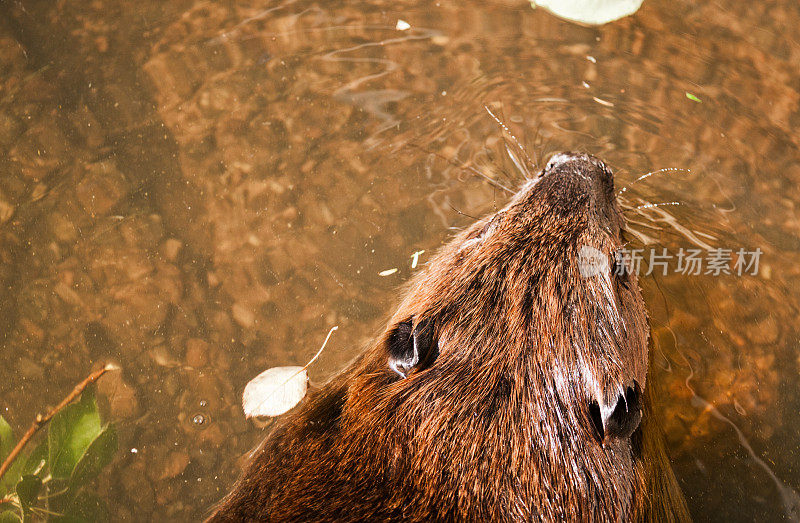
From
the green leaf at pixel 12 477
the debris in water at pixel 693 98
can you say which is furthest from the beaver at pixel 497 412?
the debris in water at pixel 693 98

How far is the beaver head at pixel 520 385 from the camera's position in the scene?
74.7 inches

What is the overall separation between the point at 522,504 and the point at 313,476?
0.65 metres

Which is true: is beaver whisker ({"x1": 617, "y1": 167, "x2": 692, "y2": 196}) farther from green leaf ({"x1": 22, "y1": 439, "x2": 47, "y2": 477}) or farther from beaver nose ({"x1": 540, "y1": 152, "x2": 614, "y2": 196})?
green leaf ({"x1": 22, "y1": 439, "x2": 47, "y2": 477})

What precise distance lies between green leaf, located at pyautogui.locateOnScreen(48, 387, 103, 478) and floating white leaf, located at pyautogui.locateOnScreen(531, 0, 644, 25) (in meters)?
2.90

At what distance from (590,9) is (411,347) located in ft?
7.36

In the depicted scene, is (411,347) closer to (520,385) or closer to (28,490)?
(520,385)

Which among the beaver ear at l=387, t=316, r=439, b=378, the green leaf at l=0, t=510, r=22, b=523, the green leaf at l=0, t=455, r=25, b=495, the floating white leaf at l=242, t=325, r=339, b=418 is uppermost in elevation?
the beaver ear at l=387, t=316, r=439, b=378

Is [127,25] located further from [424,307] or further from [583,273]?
[583,273]

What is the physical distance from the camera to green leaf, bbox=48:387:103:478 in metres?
2.43

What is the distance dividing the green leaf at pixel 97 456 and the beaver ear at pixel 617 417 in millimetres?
1928

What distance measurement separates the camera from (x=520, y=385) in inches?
76.5

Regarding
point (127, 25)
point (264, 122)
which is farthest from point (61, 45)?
point (264, 122)

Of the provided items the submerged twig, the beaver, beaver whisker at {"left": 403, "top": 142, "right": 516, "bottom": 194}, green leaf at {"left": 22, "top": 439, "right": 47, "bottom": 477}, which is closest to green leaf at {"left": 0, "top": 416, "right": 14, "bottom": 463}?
the submerged twig

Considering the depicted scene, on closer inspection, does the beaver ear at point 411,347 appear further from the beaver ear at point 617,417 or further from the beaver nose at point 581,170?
the beaver nose at point 581,170
